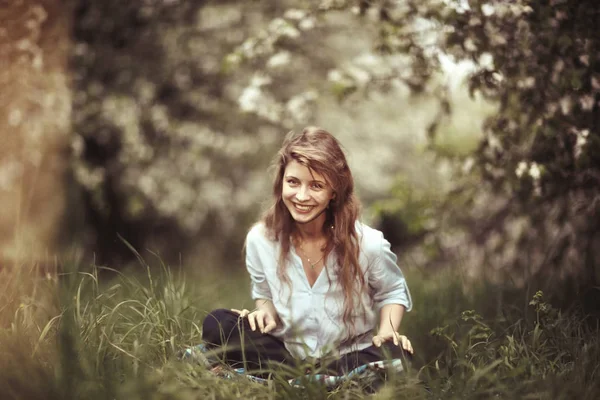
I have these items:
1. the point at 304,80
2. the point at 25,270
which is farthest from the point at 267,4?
the point at 25,270

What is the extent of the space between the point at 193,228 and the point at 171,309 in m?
5.33

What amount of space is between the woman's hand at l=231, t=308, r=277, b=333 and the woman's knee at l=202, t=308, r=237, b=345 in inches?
1.8

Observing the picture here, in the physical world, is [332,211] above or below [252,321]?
above

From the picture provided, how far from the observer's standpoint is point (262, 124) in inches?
303

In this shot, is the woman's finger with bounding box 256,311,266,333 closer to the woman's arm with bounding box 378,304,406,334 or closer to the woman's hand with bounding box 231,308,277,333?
the woman's hand with bounding box 231,308,277,333

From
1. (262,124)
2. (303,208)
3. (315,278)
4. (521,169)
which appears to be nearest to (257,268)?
(315,278)

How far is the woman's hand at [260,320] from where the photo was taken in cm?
257

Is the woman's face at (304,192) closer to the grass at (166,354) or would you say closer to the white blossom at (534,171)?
the grass at (166,354)

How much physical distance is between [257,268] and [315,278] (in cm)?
26

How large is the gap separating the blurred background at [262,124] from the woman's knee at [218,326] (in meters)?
0.41

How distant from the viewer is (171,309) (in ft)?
9.16

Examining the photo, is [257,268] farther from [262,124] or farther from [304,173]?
[262,124]

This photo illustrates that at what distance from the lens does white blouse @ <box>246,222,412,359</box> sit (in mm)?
2639

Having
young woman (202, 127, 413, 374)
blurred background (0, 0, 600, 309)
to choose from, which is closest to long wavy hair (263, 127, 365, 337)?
young woman (202, 127, 413, 374)
